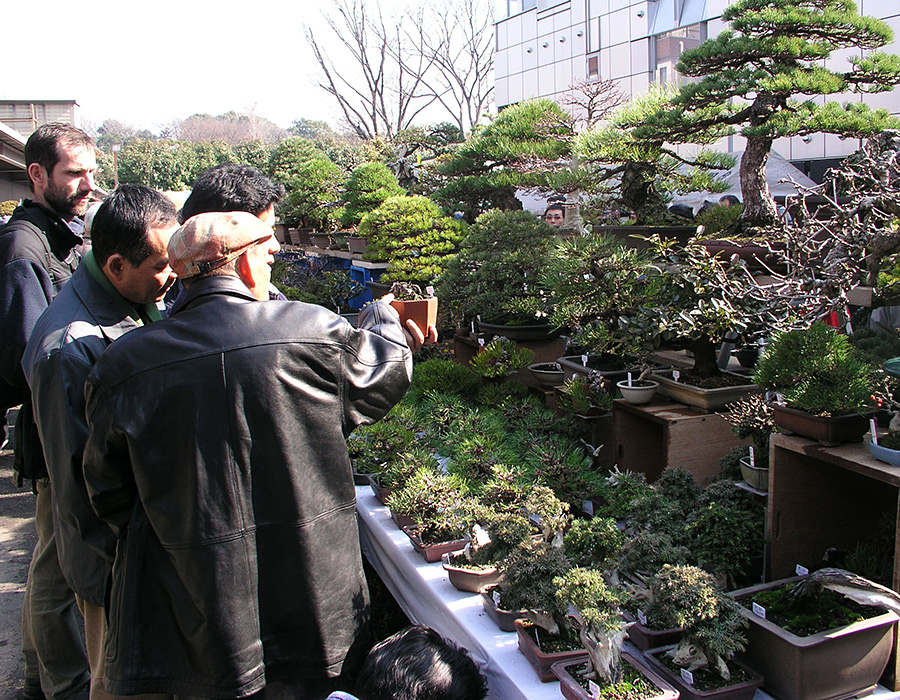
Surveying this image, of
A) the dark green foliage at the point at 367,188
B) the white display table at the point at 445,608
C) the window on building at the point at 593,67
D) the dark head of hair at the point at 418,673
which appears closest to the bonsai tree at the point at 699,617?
the white display table at the point at 445,608

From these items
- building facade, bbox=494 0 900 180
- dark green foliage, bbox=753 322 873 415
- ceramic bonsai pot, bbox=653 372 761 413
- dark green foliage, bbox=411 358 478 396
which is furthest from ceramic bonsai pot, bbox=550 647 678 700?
building facade, bbox=494 0 900 180

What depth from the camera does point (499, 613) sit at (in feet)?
5.21

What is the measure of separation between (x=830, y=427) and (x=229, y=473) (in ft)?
4.06

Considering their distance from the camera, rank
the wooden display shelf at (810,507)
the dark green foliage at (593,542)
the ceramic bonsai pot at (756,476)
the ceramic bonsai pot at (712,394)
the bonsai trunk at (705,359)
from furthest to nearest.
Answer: the bonsai trunk at (705,359)
the ceramic bonsai pot at (712,394)
the ceramic bonsai pot at (756,476)
the wooden display shelf at (810,507)
the dark green foliage at (593,542)

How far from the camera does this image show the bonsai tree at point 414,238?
4.26 m

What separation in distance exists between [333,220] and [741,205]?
4552 mm

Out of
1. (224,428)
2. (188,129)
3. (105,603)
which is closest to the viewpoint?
(224,428)

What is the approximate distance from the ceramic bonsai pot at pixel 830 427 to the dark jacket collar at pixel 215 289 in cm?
120

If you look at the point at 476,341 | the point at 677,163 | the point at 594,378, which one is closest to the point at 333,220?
the point at 476,341

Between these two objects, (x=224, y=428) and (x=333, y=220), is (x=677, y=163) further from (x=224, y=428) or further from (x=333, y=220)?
(x=333, y=220)

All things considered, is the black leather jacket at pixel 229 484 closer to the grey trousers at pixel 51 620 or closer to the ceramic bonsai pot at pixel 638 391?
the grey trousers at pixel 51 620

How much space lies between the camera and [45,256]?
6.84 feet

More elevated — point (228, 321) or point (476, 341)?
point (228, 321)

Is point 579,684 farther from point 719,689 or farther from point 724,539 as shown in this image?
point 724,539
